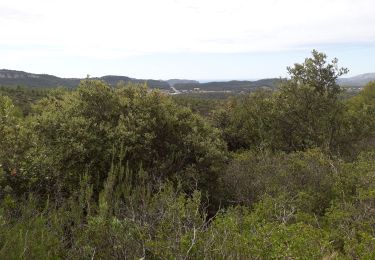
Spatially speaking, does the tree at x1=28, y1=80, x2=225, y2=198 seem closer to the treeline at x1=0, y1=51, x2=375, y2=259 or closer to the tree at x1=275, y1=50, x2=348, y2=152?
the treeline at x1=0, y1=51, x2=375, y2=259

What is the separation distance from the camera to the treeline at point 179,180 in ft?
19.0

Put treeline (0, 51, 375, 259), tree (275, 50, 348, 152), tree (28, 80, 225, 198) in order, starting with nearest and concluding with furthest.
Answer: treeline (0, 51, 375, 259) < tree (28, 80, 225, 198) < tree (275, 50, 348, 152)

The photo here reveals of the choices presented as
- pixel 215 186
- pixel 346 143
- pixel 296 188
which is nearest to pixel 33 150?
pixel 215 186

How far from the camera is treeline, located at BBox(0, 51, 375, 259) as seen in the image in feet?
19.0

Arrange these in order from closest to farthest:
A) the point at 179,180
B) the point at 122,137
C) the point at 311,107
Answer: the point at 179,180 < the point at 122,137 < the point at 311,107

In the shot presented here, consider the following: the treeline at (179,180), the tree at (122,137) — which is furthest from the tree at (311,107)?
the tree at (122,137)

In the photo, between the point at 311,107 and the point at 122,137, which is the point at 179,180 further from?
the point at 311,107

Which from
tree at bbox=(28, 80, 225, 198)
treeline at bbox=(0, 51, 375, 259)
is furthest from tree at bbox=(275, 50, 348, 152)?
tree at bbox=(28, 80, 225, 198)

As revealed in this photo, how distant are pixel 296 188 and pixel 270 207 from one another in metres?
4.22

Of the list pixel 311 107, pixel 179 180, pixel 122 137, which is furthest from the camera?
pixel 311 107

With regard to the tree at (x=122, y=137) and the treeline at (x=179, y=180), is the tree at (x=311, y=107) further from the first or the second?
the tree at (x=122, y=137)

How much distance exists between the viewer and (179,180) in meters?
11.2

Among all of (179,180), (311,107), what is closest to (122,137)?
(179,180)

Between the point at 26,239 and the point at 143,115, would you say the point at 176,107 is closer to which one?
the point at 143,115
